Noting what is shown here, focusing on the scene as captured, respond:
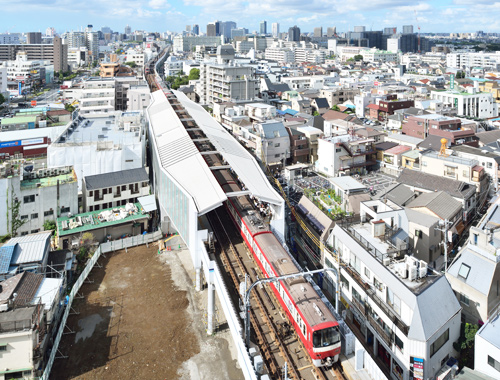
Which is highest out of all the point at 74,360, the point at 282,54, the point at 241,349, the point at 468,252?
the point at 282,54

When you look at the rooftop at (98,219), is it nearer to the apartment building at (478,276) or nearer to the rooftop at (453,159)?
the apartment building at (478,276)

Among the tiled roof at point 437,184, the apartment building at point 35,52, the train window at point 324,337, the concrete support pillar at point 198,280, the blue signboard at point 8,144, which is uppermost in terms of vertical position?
Answer: the apartment building at point 35,52

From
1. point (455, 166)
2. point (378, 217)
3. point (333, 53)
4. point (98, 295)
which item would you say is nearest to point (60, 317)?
point (98, 295)

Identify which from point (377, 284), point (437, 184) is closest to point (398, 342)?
point (377, 284)

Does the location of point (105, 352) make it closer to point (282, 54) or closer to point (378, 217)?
point (378, 217)

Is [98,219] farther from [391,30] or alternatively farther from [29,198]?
[391,30]

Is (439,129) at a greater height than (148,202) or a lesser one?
greater

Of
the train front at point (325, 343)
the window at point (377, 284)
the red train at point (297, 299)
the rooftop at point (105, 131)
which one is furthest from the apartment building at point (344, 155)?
the train front at point (325, 343)
